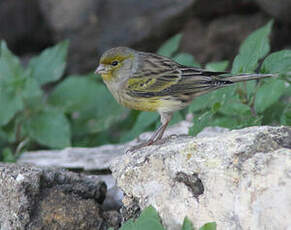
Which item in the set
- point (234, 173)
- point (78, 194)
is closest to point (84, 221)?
point (78, 194)

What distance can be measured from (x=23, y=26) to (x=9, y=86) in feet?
9.06

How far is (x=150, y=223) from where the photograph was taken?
3.17 m

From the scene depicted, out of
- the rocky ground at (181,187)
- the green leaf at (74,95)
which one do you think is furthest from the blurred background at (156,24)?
the rocky ground at (181,187)

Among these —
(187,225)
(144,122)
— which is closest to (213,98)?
(144,122)

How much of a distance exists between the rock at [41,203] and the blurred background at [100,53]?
123 cm

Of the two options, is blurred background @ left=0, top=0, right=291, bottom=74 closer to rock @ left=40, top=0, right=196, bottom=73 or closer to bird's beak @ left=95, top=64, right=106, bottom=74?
rock @ left=40, top=0, right=196, bottom=73

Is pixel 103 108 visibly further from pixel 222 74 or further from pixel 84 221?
pixel 84 221

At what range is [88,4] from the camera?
7613 millimetres

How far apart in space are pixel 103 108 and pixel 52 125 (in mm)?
901

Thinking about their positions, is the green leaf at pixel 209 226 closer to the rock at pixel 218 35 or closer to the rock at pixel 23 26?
the rock at pixel 218 35

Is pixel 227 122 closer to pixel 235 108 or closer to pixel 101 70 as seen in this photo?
pixel 235 108

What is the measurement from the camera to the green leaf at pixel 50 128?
583 centimetres

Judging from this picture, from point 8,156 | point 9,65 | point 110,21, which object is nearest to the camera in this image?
point 8,156

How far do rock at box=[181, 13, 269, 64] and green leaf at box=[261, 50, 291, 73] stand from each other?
325 cm
